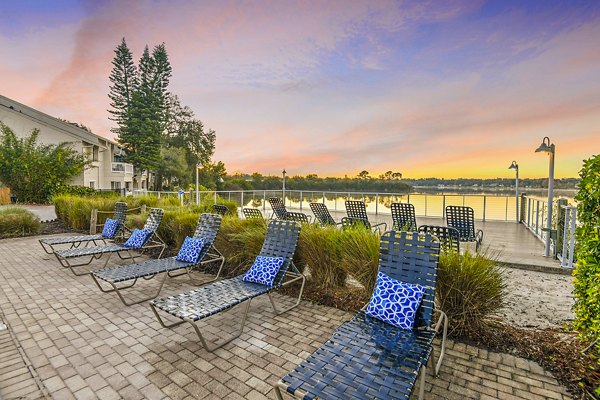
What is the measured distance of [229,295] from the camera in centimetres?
311

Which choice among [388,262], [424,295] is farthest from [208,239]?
[424,295]

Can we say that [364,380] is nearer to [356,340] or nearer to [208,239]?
[356,340]

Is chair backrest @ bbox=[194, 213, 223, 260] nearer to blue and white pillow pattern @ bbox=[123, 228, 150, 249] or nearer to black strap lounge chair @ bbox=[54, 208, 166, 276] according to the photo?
black strap lounge chair @ bbox=[54, 208, 166, 276]

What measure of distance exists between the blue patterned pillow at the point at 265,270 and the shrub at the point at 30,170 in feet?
56.6

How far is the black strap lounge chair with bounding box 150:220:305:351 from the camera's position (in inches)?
106

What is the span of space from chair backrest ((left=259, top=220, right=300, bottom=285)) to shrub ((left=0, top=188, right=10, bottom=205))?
17.3 m

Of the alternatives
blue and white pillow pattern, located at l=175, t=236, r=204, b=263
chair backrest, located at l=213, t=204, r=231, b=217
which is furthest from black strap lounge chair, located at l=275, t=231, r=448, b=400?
chair backrest, located at l=213, t=204, r=231, b=217

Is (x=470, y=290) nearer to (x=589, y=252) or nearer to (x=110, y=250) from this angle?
(x=589, y=252)

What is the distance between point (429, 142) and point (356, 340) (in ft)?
45.2

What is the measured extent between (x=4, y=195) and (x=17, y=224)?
30.4 ft

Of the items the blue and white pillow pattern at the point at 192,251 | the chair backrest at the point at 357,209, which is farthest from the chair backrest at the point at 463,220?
the blue and white pillow pattern at the point at 192,251

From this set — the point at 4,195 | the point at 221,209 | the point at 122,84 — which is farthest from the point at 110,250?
the point at 122,84

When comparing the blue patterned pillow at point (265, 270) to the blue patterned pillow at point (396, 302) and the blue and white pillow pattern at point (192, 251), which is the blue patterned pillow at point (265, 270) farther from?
the blue patterned pillow at point (396, 302)

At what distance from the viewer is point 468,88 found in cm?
1005
